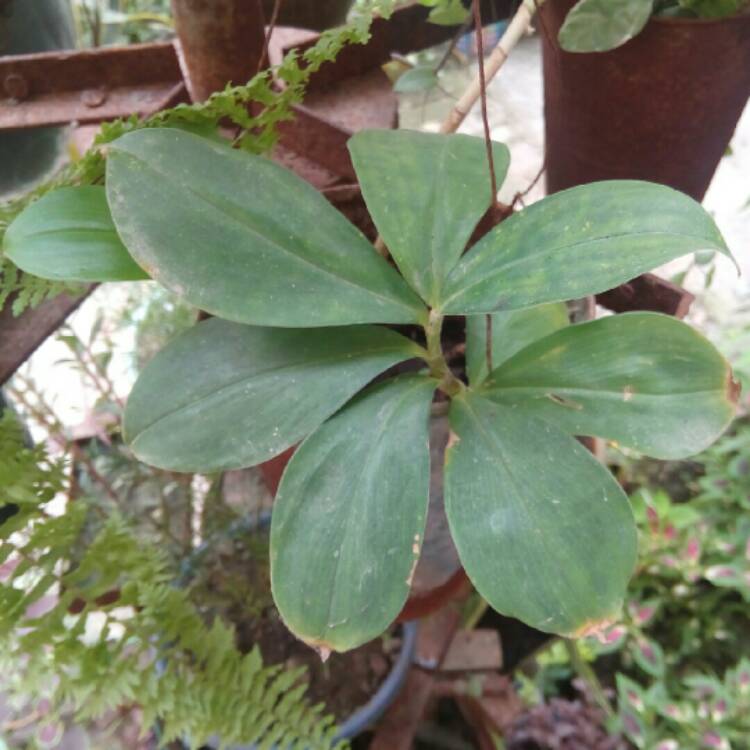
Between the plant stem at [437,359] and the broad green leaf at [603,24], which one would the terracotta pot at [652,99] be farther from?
the plant stem at [437,359]

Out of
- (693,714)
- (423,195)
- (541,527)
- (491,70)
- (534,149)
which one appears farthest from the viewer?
(534,149)

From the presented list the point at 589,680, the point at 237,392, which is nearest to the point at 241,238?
the point at 237,392

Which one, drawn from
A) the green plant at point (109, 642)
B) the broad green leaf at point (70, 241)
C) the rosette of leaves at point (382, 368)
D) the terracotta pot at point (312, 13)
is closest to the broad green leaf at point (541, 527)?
the rosette of leaves at point (382, 368)

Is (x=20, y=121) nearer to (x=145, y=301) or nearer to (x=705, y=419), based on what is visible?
(x=145, y=301)

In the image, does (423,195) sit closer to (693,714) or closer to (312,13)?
(312,13)

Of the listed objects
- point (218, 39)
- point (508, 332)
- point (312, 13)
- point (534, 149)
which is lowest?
point (534, 149)

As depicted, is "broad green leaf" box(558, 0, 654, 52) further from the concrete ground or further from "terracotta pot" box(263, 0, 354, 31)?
the concrete ground

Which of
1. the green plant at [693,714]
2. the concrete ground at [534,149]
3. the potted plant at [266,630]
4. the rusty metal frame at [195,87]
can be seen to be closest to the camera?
the rusty metal frame at [195,87]
